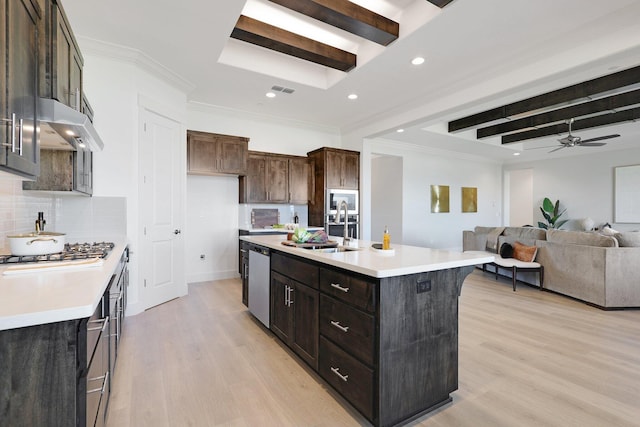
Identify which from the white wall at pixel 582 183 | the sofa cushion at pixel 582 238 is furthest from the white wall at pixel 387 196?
the white wall at pixel 582 183

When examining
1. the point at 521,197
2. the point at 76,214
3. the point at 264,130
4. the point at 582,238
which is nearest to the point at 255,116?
the point at 264,130

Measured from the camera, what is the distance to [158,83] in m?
3.89

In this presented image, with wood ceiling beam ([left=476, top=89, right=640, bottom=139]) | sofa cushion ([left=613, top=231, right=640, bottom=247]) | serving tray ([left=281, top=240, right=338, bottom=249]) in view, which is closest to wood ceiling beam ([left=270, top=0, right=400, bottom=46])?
serving tray ([left=281, top=240, right=338, bottom=249])

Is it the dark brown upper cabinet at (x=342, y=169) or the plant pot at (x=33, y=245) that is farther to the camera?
the dark brown upper cabinet at (x=342, y=169)

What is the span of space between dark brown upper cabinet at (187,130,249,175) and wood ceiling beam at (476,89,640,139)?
527cm

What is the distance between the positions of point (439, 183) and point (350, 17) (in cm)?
619

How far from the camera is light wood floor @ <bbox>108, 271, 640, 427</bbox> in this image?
183cm

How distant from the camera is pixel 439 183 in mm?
8289

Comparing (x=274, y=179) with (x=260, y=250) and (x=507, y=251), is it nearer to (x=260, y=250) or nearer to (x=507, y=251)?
(x=260, y=250)

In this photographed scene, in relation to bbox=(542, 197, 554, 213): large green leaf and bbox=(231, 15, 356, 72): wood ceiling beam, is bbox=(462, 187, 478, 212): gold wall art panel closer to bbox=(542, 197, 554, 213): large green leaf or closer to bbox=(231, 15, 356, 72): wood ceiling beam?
bbox=(542, 197, 554, 213): large green leaf

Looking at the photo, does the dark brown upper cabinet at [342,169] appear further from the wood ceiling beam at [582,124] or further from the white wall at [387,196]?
the wood ceiling beam at [582,124]

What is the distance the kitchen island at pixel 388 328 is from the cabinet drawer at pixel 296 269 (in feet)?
0.08

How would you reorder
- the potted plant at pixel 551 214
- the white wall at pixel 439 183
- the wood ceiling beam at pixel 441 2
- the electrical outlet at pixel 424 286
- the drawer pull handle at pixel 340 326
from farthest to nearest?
the potted plant at pixel 551 214 → the white wall at pixel 439 183 → the wood ceiling beam at pixel 441 2 → the drawer pull handle at pixel 340 326 → the electrical outlet at pixel 424 286

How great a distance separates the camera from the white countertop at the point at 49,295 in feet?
3.12
